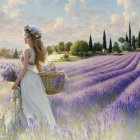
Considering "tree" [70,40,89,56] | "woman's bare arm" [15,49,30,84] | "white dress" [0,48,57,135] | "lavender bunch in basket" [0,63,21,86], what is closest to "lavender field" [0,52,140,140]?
"white dress" [0,48,57,135]

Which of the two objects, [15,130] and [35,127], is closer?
[35,127]

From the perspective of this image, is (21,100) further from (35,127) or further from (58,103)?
(35,127)

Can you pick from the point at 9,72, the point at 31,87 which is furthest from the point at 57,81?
the point at 9,72

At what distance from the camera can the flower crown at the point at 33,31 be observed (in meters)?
2.98

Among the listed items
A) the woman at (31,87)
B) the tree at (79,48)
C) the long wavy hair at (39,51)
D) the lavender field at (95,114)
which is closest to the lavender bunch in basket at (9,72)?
the woman at (31,87)

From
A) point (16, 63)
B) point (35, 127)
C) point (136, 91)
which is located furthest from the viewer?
point (136, 91)

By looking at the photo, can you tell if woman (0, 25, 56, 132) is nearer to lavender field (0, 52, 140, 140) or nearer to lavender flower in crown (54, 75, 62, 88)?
lavender flower in crown (54, 75, 62, 88)

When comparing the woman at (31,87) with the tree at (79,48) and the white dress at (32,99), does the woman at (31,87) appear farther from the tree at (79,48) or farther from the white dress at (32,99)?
the tree at (79,48)

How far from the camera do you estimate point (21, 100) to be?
3.04 meters

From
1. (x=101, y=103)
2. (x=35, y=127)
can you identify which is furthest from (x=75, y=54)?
(x=35, y=127)

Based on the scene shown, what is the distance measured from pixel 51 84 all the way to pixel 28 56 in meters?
0.43

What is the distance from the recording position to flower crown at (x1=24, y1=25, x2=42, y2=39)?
9.77 ft

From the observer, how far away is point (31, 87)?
2934 mm

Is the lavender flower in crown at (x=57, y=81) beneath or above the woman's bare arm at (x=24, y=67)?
beneath
